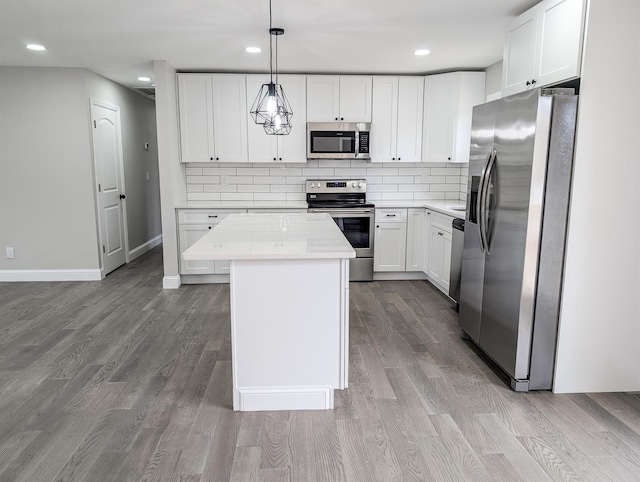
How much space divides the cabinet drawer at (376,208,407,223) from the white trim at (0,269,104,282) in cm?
325

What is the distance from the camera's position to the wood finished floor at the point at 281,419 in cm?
195

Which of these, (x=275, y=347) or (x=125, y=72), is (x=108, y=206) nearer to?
(x=125, y=72)

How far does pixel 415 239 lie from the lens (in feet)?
16.5

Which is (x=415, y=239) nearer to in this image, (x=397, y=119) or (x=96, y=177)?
A: (x=397, y=119)

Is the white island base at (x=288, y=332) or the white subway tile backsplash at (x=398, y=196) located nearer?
the white island base at (x=288, y=332)

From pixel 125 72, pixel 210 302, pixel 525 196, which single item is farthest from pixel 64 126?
pixel 525 196

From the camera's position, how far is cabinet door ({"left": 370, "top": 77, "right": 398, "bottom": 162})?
16.4 feet

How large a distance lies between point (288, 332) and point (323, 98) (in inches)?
130

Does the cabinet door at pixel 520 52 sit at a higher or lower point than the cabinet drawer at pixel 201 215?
higher

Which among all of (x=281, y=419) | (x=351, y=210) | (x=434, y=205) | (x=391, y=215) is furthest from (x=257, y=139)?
(x=281, y=419)

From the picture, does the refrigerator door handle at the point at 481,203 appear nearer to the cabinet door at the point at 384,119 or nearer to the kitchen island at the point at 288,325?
the kitchen island at the point at 288,325

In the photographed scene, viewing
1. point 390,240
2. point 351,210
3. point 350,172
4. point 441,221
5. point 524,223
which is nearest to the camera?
point 524,223

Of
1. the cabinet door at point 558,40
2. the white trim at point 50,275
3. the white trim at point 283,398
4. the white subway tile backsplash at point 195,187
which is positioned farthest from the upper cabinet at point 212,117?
the white trim at point 283,398

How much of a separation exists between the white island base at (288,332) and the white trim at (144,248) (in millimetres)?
4372
